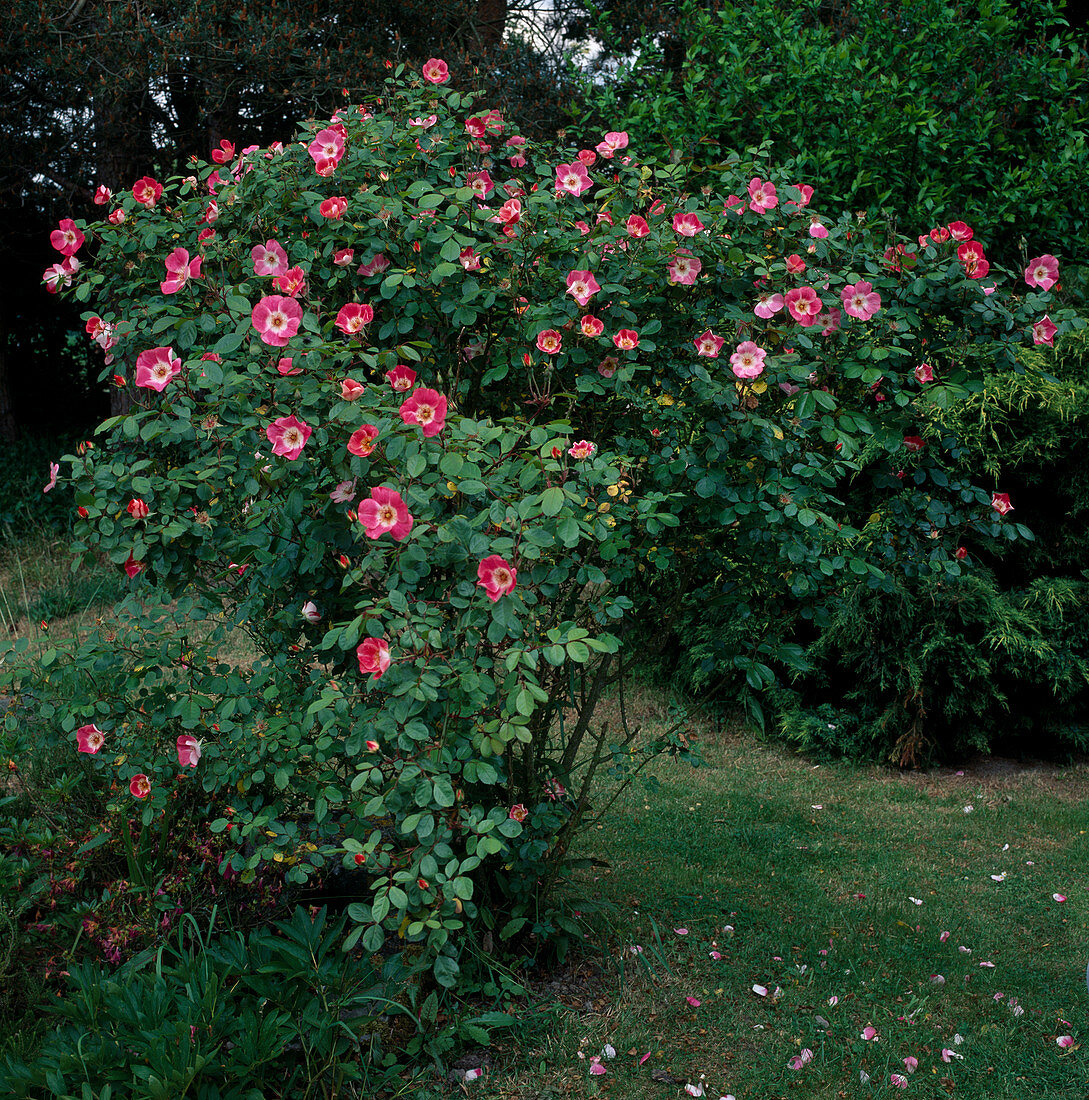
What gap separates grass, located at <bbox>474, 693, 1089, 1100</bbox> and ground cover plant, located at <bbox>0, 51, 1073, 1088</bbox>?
1.10 ft

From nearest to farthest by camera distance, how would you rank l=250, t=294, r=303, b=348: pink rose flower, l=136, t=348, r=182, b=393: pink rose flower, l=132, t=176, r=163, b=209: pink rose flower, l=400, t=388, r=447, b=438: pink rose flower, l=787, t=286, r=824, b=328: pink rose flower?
l=400, t=388, r=447, b=438: pink rose flower < l=250, t=294, r=303, b=348: pink rose flower < l=136, t=348, r=182, b=393: pink rose flower < l=787, t=286, r=824, b=328: pink rose flower < l=132, t=176, r=163, b=209: pink rose flower

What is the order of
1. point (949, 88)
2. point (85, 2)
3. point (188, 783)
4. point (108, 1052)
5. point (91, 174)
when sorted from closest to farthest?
1. point (108, 1052)
2. point (188, 783)
3. point (949, 88)
4. point (85, 2)
5. point (91, 174)

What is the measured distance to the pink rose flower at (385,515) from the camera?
164 cm

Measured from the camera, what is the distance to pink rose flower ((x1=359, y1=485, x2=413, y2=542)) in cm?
164

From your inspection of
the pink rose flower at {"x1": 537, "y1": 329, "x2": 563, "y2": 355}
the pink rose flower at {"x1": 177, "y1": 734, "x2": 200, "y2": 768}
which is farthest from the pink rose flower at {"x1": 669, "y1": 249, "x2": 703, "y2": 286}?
the pink rose flower at {"x1": 177, "y1": 734, "x2": 200, "y2": 768}

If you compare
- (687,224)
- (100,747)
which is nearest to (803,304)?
(687,224)

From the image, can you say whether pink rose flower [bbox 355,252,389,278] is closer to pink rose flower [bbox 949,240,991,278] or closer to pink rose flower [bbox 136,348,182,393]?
pink rose flower [bbox 136,348,182,393]

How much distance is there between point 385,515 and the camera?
1.65 m

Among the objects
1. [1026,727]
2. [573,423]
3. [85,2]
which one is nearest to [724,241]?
[573,423]

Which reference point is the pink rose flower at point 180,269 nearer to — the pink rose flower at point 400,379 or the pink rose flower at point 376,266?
the pink rose flower at point 376,266

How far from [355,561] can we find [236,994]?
3.38 feet

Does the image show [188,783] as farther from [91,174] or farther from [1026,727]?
[91,174]

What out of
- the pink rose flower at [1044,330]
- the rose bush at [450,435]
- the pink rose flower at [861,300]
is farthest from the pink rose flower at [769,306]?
the pink rose flower at [1044,330]

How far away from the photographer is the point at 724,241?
2209 mm
